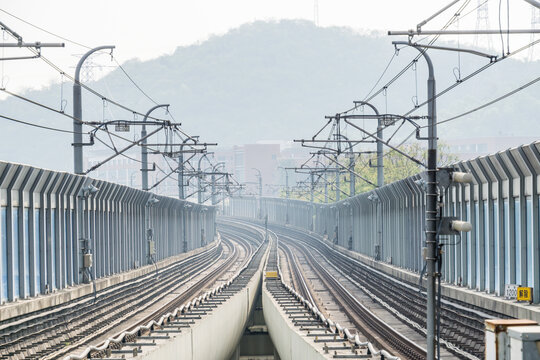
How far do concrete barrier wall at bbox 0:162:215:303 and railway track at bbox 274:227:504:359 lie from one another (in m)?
12.0

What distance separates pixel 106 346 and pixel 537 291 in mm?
15023

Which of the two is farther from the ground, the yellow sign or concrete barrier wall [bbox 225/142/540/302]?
concrete barrier wall [bbox 225/142/540/302]

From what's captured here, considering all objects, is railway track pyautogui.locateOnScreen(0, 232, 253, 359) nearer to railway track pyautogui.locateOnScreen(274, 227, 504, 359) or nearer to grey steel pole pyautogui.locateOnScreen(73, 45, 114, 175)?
grey steel pole pyautogui.locateOnScreen(73, 45, 114, 175)

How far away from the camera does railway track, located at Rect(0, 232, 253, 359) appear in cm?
2475

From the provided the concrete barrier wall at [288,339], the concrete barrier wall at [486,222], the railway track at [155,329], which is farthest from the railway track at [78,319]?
the concrete barrier wall at [486,222]

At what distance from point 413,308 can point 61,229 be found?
14274 millimetres

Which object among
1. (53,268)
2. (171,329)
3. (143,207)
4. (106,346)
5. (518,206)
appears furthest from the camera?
(143,207)

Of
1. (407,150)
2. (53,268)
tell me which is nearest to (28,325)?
(53,268)

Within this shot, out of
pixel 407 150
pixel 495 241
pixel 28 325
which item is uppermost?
pixel 407 150

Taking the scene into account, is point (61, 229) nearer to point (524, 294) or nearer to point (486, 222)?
point (486, 222)

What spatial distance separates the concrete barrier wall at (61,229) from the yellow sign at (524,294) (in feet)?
51.1

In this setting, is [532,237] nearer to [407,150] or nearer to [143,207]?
[143,207]

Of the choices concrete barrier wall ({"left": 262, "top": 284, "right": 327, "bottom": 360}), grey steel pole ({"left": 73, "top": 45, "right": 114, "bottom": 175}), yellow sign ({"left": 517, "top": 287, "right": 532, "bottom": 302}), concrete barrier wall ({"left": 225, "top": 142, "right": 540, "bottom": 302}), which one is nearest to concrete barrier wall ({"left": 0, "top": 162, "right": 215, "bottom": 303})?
grey steel pole ({"left": 73, "top": 45, "right": 114, "bottom": 175})

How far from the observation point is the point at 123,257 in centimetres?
5141
